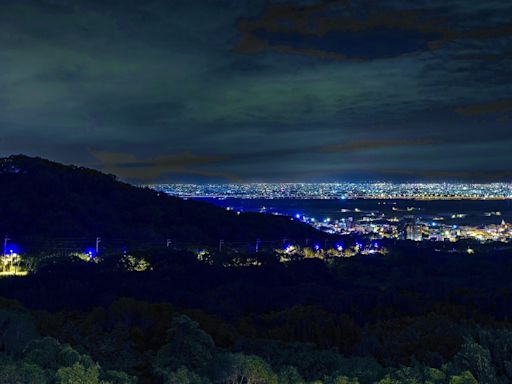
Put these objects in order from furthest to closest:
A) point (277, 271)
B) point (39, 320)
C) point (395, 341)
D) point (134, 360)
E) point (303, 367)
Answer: point (277, 271) < point (39, 320) < point (395, 341) < point (134, 360) < point (303, 367)

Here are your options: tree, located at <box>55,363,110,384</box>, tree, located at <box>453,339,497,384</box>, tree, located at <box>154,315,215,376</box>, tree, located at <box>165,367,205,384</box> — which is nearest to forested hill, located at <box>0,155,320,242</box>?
tree, located at <box>154,315,215,376</box>

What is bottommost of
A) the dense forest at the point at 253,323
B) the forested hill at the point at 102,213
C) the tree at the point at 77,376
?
the dense forest at the point at 253,323

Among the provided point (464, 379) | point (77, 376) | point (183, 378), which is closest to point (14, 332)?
point (77, 376)

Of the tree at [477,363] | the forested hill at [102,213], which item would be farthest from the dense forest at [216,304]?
the forested hill at [102,213]

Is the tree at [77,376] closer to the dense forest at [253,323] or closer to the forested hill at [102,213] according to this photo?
the dense forest at [253,323]

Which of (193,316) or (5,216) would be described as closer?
(193,316)

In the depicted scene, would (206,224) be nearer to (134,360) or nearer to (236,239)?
(236,239)

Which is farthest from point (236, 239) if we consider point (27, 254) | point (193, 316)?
point (193, 316)

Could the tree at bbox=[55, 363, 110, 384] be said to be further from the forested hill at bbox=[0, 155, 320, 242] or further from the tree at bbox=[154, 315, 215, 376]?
the forested hill at bbox=[0, 155, 320, 242]
